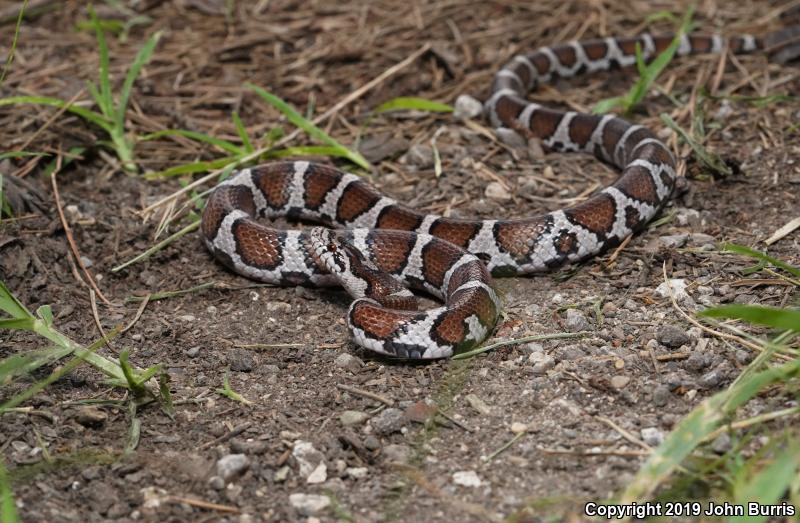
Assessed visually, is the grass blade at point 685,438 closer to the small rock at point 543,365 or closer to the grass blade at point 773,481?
the grass blade at point 773,481

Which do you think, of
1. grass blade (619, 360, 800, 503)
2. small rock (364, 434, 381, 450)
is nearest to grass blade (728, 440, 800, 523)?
grass blade (619, 360, 800, 503)

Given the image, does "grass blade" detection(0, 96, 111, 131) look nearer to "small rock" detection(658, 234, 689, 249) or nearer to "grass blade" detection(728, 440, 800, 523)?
"small rock" detection(658, 234, 689, 249)

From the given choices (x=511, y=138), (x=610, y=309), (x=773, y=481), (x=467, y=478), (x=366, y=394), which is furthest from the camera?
(x=511, y=138)

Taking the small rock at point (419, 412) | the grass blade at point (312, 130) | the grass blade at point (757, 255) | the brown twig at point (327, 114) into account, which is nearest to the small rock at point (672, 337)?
the grass blade at point (757, 255)

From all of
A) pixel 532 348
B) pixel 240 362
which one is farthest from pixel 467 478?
pixel 240 362

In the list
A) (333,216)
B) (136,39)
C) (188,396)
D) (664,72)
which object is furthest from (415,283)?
(136,39)

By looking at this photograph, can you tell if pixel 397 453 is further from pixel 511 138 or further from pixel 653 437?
pixel 511 138
